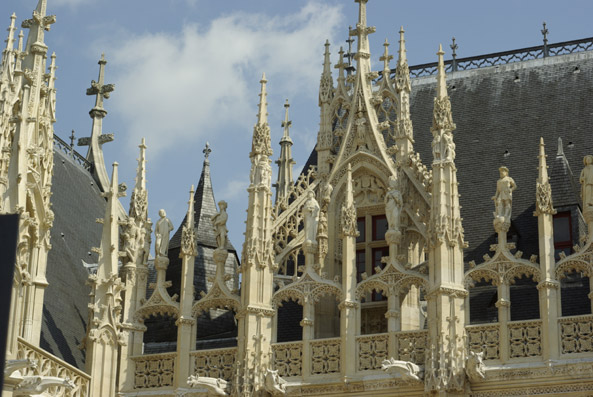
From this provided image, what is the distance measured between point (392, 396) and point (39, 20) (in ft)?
32.6

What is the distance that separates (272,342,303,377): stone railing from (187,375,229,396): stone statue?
1.02m

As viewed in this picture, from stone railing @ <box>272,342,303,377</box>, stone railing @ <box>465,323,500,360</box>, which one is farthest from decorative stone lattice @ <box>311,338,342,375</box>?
stone railing @ <box>465,323,500,360</box>

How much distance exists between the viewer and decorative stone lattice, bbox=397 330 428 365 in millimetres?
22031

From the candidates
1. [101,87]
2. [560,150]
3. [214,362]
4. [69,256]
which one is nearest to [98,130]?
[101,87]

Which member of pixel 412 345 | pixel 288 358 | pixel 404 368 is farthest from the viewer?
pixel 288 358

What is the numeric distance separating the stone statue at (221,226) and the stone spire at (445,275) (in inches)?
166

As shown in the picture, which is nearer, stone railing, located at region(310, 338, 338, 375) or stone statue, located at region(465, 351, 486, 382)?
stone statue, located at region(465, 351, 486, 382)

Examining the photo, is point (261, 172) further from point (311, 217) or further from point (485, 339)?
point (485, 339)

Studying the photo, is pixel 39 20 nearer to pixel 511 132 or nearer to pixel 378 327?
pixel 378 327

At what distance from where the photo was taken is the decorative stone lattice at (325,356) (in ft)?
73.8

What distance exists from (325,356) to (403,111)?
5.74 metres

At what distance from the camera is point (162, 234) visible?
24953 mm

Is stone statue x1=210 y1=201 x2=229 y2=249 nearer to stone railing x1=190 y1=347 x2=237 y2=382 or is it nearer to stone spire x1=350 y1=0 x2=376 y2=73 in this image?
stone railing x1=190 y1=347 x2=237 y2=382

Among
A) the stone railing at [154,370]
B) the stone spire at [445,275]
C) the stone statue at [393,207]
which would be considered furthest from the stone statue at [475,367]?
the stone railing at [154,370]
